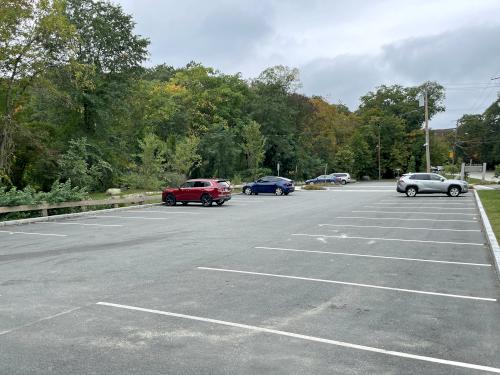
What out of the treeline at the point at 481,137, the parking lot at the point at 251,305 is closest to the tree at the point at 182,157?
the parking lot at the point at 251,305

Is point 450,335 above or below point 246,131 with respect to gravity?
below

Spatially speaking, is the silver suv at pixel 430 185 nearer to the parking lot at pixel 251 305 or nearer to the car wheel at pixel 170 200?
the car wheel at pixel 170 200

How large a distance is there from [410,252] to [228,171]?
44009mm

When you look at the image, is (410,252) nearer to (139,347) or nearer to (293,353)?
(293,353)

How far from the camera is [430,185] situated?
32938 millimetres

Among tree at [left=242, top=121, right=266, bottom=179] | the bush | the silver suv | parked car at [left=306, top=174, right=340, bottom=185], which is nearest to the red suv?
the bush

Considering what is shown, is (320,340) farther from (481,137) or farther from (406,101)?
(481,137)

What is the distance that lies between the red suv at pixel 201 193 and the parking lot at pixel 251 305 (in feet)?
44.6

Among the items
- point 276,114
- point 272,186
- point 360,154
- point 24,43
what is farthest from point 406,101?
point 24,43

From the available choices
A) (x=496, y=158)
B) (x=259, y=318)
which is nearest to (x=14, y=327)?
(x=259, y=318)

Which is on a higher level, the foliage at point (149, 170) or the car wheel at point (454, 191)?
the foliage at point (149, 170)

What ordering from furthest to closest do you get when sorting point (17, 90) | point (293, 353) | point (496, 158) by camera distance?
point (496, 158)
point (17, 90)
point (293, 353)

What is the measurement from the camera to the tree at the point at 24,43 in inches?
1030

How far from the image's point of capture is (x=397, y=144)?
96.1m
